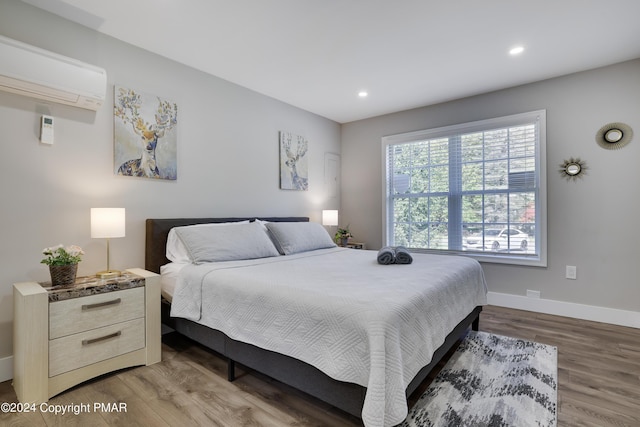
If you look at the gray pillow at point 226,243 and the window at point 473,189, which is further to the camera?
the window at point 473,189

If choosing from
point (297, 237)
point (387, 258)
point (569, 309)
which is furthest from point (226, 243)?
point (569, 309)

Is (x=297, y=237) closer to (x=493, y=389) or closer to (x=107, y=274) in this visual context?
(x=107, y=274)

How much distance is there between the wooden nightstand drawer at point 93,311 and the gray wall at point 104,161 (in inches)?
21.6

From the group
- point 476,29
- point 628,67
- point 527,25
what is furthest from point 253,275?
point 628,67

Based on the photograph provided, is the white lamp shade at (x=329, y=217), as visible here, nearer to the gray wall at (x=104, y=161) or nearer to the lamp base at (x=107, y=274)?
the gray wall at (x=104, y=161)

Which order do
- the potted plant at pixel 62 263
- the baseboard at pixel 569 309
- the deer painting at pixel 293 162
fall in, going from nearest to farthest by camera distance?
the potted plant at pixel 62 263 → the baseboard at pixel 569 309 → the deer painting at pixel 293 162

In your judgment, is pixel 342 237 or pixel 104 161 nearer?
pixel 104 161

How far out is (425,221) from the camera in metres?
4.43

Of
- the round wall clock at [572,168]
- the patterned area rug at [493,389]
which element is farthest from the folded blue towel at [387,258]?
the round wall clock at [572,168]

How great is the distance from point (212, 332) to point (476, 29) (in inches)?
121

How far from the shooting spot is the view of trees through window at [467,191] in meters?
3.67

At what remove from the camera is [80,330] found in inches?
79.3

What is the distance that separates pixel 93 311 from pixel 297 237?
183 cm

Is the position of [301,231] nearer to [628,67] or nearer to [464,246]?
[464,246]
